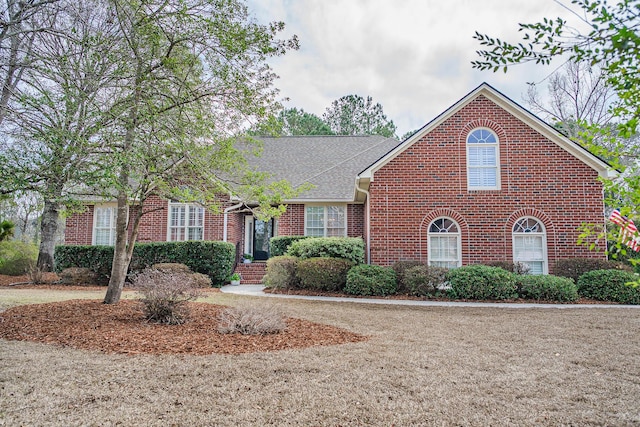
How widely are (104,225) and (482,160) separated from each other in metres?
16.2

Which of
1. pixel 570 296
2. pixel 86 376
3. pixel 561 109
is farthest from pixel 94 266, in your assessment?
pixel 561 109

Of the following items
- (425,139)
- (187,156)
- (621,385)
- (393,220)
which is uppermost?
(425,139)

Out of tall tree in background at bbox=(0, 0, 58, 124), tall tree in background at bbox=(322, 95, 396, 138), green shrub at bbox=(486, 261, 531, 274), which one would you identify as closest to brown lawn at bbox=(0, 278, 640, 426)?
tall tree in background at bbox=(0, 0, 58, 124)

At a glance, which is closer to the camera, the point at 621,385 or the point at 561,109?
the point at 621,385

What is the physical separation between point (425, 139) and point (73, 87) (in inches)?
401

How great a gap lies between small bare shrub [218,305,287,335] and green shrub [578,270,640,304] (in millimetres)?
9158

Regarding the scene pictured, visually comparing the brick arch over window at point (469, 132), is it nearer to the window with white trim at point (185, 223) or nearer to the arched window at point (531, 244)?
the arched window at point (531, 244)

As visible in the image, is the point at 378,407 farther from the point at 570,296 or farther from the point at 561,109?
the point at 561,109

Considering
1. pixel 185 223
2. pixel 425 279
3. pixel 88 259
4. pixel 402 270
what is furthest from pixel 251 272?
pixel 425 279

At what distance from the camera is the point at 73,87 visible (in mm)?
5867

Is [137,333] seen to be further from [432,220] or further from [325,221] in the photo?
[325,221]

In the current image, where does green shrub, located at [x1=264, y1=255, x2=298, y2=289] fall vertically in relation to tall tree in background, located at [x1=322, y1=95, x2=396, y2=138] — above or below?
below

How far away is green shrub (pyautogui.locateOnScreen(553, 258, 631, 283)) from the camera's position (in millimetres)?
11492

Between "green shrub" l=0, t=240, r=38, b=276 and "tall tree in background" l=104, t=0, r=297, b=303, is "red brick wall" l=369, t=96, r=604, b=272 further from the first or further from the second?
"green shrub" l=0, t=240, r=38, b=276
